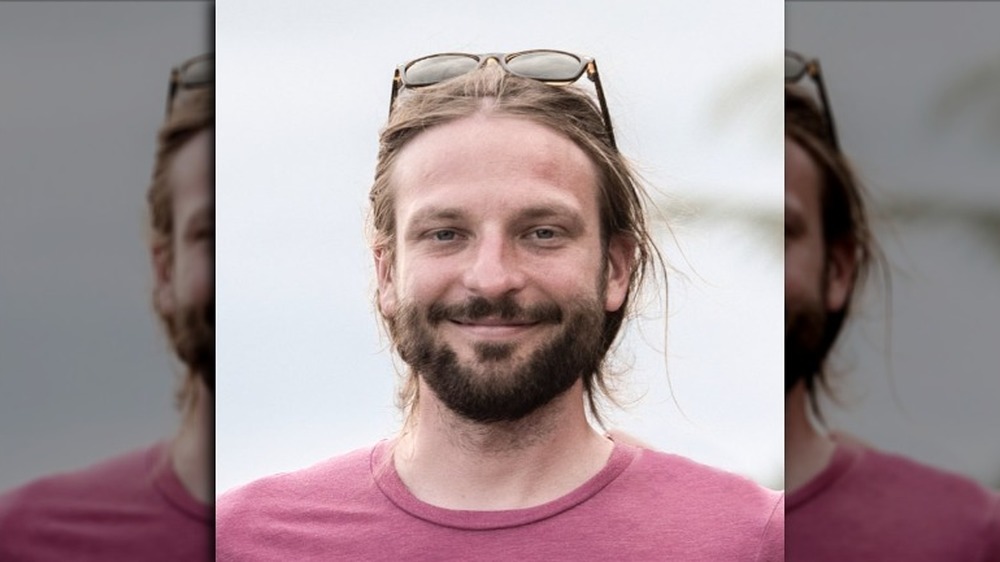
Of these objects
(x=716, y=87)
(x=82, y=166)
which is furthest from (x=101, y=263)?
(x=716, y=87)

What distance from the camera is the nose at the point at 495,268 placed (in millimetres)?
3342

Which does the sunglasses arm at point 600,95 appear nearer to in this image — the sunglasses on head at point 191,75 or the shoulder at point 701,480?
the shoulder at point 701,480

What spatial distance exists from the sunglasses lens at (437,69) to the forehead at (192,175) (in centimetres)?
57

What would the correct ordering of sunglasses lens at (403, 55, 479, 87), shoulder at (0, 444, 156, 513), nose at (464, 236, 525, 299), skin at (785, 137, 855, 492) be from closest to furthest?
nose at (464, 236, 525, 299) → sunglasses lens at (403, 55, 479, 87) → skin at (785, 137, 855, 492) → shoulder at (0, 444, 156, 513)

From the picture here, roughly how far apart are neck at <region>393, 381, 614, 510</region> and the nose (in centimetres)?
32

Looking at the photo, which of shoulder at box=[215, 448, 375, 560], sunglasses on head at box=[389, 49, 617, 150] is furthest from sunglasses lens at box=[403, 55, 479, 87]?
shoulder at box=[215, 448, 375, 560]

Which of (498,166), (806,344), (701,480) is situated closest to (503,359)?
(498,166)

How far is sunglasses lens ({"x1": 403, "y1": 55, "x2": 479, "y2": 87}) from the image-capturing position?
344 cm

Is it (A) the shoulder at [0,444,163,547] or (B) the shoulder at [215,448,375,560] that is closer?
(B) the shoulder at [215,448,375,560]

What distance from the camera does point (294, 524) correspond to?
349 centimetres

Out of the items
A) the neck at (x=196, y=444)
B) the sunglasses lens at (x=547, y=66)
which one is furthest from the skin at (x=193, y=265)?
the sunglasses lens at (x=547, y=66)

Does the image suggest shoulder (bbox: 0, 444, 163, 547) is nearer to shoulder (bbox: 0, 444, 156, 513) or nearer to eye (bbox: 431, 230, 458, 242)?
shoulder (bbox: 0, 444, 156, 513)

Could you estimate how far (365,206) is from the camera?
351cm

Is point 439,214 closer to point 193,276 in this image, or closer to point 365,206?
point 365,206
